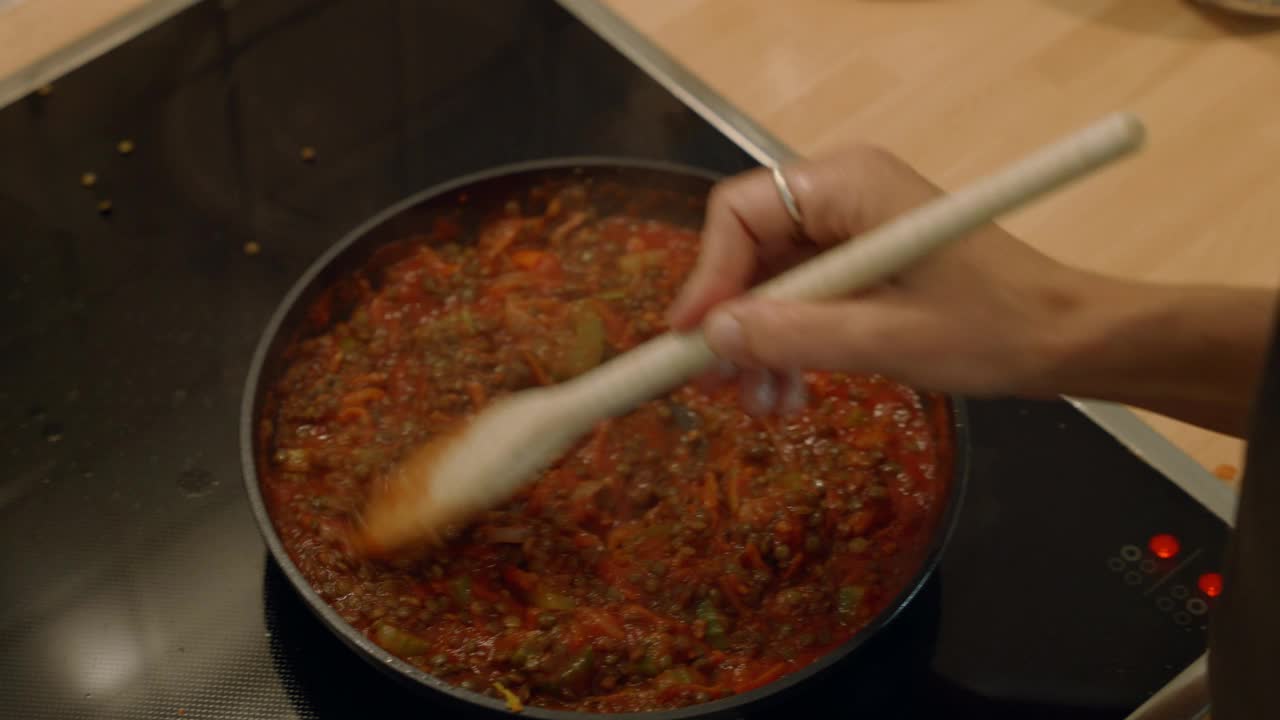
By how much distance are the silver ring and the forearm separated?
1.07ft

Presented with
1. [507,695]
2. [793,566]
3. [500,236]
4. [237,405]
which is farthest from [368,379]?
[793,566]

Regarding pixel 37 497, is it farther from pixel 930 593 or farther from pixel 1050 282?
pixel 1050 282

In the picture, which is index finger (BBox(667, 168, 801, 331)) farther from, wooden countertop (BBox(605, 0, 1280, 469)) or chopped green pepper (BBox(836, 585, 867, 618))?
wooden countertop (BBox(605, 0, 1280, 469))

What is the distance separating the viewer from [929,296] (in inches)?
41.9

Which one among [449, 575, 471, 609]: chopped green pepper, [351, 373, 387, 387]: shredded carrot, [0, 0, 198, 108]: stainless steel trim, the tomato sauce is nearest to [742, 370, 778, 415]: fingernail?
the tomato sauce

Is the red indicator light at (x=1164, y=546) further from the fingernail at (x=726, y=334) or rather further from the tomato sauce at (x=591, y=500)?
the fingernail at (x=726, y=334)

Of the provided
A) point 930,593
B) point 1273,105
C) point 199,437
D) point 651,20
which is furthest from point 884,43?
point 199,437

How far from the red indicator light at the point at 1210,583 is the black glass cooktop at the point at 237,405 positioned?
0.6 inches

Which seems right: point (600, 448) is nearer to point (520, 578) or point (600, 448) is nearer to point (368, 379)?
point (520, 578)

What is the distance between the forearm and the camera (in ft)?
3.23

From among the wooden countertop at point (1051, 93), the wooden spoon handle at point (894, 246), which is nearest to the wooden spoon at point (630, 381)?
the wooden spoon handle at point (894, 246)

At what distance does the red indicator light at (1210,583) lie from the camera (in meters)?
1.43

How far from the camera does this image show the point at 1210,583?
1.44m

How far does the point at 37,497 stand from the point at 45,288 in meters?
0.37
